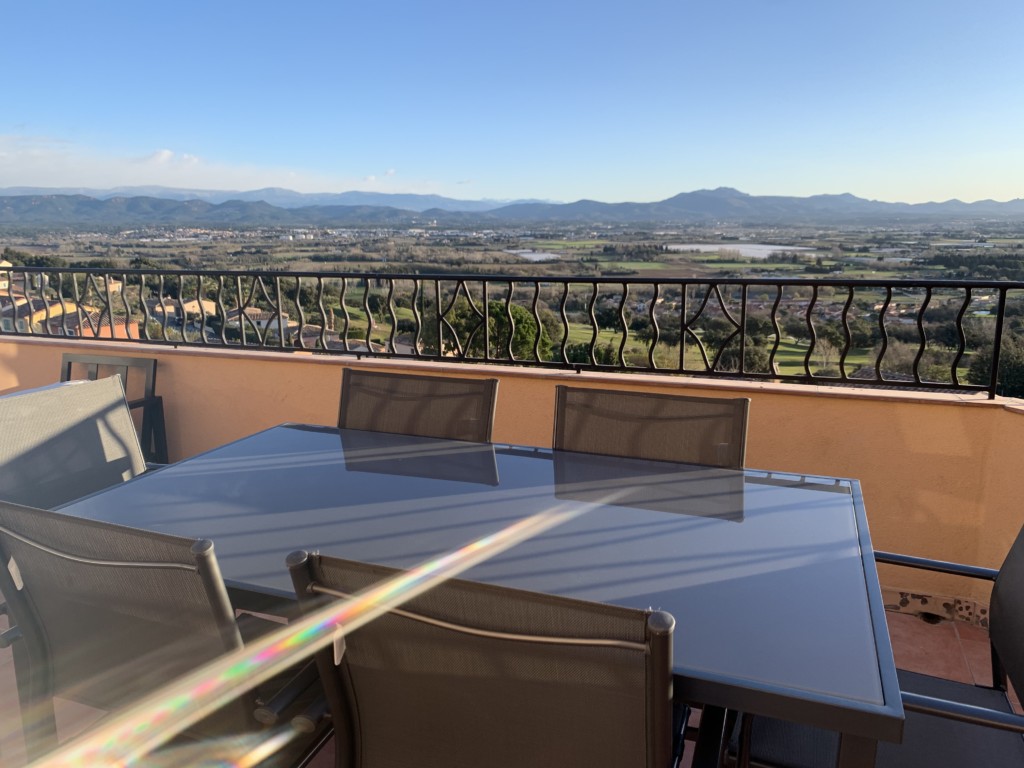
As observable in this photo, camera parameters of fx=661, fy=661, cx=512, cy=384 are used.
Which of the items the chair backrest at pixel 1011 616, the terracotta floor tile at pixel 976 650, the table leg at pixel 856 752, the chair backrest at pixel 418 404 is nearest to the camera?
the table leg at pixel 856 752

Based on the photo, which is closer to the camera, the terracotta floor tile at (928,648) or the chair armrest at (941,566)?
the chair armrest at (941,566)

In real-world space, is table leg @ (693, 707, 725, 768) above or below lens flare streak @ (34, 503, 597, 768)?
below

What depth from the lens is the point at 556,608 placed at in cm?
79

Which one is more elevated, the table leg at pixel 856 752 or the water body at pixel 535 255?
the water body at pixel 535 255

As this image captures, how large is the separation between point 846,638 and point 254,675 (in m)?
0.95

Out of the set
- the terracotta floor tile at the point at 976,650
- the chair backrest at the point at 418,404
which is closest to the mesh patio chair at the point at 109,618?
the chair backrest at the point at 418,404

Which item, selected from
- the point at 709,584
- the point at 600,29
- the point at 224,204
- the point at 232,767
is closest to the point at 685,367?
the point at 709,584

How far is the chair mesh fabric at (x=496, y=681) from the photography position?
31.9 inches

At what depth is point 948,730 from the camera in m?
1.35

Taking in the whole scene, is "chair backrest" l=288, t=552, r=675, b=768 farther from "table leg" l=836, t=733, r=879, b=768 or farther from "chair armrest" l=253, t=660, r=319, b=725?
"table leg" l=836, t=733, r=879, b=768

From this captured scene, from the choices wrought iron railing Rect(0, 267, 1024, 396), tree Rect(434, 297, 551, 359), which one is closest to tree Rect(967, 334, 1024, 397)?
wrought iron railing Rect(0, 267, 1024, 396)

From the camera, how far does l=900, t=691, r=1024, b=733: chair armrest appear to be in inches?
41.8

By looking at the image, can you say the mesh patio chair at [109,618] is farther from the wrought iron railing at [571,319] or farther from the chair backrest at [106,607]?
the wrought iron railing at [571,319]

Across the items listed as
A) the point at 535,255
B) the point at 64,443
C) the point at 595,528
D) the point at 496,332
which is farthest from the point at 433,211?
the point at 595,528
